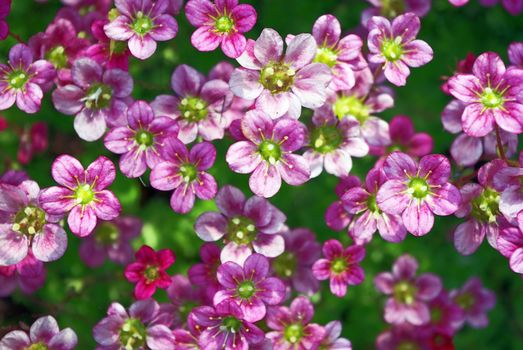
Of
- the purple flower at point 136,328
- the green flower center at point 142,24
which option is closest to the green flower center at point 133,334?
the purple flower at point 136,328

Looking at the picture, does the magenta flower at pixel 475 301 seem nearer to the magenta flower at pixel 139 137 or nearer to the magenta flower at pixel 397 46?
the magenta flower at pixel 397 46

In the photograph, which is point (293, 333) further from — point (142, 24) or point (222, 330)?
point (142, 24)

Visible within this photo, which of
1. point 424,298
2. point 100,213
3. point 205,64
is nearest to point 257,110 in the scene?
point 100,213

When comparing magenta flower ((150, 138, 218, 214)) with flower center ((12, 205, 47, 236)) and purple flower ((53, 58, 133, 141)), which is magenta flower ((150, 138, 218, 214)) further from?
flower center ((12, 205, 47, 236))

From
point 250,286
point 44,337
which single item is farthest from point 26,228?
point 250,286

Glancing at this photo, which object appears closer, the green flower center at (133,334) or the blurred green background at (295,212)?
the green flower center at (133,334)

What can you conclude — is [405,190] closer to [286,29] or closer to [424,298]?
[424,298]
